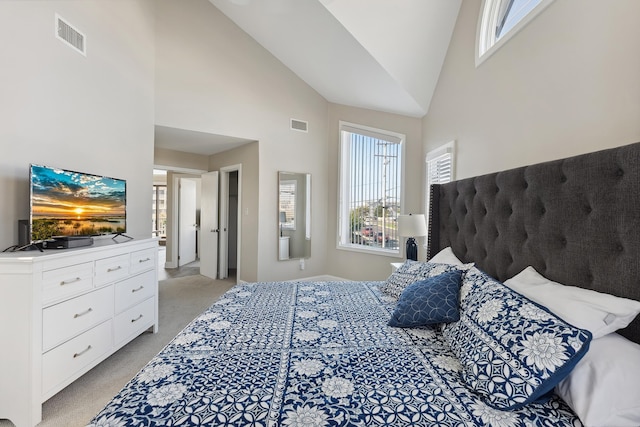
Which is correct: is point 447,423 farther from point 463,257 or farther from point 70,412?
point 70,412

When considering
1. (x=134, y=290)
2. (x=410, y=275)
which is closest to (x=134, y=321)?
(x=134, y=290)

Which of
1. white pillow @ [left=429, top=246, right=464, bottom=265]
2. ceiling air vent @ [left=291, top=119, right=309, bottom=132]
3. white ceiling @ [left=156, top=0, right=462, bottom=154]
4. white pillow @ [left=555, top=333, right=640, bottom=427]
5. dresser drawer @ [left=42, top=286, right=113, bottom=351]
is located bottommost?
dresser drawer @ [left=42, top=286, right=113, bottom=351]

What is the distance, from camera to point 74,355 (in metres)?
1.92

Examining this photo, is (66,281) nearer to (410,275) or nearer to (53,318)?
(53,318)

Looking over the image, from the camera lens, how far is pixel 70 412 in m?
1.80

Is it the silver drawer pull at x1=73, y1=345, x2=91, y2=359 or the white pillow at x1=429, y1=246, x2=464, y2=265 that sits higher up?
the white pillow at x1=429, y1=246, x2=464, y2=265

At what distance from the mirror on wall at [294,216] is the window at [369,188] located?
1.84 feet

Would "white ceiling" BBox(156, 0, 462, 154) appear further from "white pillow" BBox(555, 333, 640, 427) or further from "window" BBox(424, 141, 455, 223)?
"white pillow" BBox(555, 333, 640, 427)

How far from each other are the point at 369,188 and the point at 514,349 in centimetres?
363

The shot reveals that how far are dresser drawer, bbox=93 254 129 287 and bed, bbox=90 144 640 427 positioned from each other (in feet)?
3.42

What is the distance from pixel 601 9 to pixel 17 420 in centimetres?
371

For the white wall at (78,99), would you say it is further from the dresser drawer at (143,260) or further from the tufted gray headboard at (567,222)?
the tufted gray headboard at (567,222)

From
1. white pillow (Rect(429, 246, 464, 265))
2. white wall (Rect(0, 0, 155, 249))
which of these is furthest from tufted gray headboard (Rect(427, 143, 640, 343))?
white wall (Rect(0, 0, 155, 249))

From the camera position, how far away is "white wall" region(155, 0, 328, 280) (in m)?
3.66
